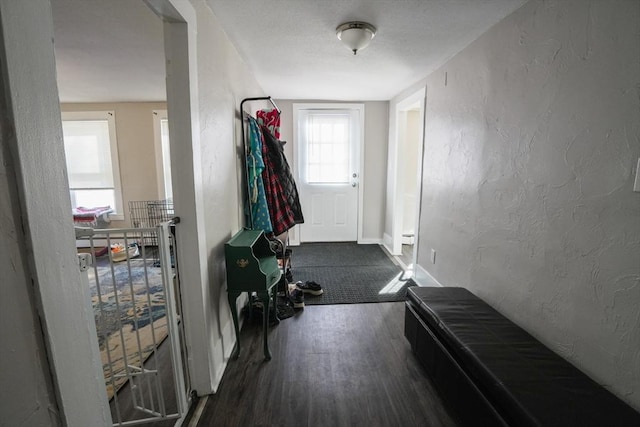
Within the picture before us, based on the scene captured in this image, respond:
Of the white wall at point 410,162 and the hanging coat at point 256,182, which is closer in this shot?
the hanging coat at point 256,182

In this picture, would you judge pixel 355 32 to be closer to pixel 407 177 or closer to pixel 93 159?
pixel 407 177

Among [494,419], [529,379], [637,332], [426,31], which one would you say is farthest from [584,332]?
[426,31]

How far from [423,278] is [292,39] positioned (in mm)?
2429

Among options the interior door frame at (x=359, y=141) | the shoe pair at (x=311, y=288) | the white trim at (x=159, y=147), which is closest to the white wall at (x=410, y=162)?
the interior door frame at (x=359, y=141)

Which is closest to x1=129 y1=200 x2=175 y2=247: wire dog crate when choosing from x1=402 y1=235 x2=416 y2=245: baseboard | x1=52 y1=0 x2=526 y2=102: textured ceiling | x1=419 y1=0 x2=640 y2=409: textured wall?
x1=52 y1=0 x2=526 y2=102: textured ceiling

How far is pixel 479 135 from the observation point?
1.99 meters

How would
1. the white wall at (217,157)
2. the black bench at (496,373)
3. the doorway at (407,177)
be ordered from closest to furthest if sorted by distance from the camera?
the black bench at (496,373) < the white wall at (217,157) < the doorway at (407,177)

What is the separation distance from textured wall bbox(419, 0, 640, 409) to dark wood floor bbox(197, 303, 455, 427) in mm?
698

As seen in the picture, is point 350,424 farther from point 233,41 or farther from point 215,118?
point 233,41

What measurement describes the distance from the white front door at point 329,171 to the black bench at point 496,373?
267 centimetres

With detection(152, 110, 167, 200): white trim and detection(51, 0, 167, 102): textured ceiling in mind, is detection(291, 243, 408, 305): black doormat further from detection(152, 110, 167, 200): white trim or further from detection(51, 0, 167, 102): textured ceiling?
detection(51, 0, 167, 102): textured ceiling

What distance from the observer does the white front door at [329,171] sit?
4.21 meters

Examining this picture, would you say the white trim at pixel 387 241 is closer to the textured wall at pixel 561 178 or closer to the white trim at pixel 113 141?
the textured wall at pixel 561 178

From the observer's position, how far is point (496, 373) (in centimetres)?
117
